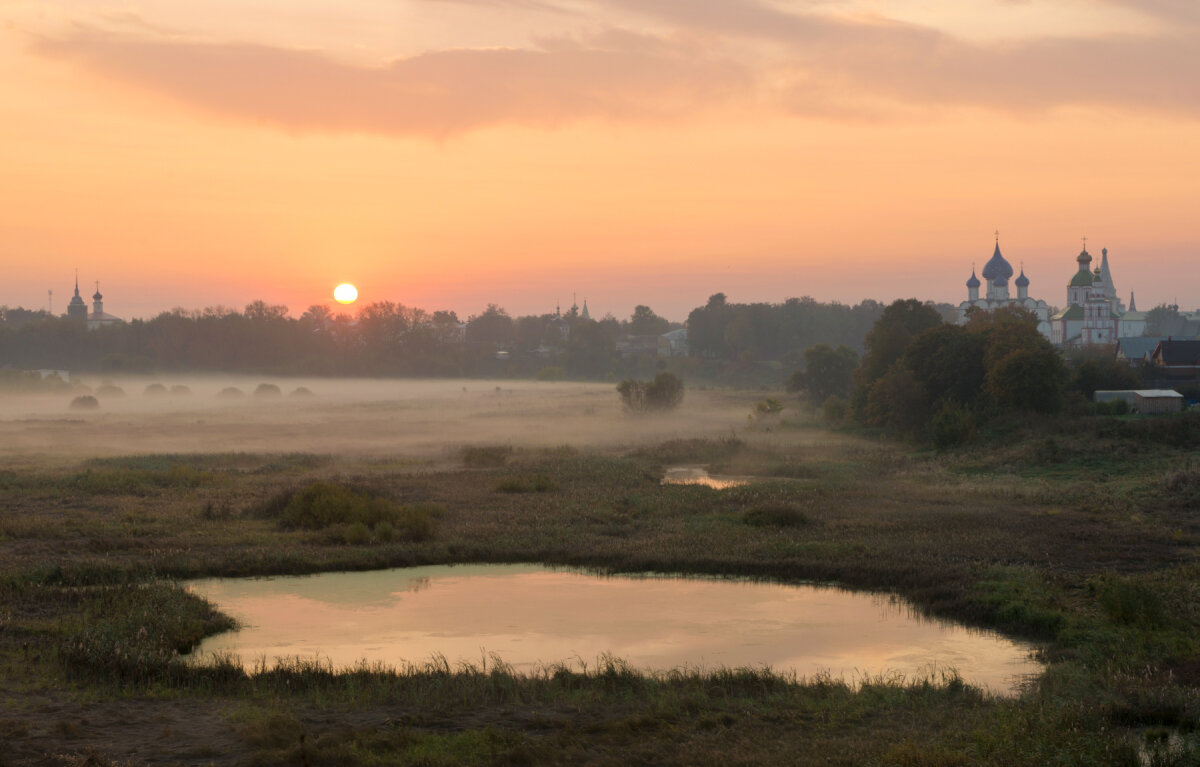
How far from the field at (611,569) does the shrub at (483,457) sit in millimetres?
182

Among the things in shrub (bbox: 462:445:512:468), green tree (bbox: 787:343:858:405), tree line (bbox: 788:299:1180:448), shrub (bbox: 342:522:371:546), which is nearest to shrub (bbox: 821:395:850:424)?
tree line (bbox: 788:299:1180:448)

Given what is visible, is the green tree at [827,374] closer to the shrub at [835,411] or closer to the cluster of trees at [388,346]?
the shrub at [835,411]

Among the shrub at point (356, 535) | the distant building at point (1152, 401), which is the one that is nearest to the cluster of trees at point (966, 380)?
the distant building at point (1152, 401)

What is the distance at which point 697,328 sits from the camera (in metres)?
176

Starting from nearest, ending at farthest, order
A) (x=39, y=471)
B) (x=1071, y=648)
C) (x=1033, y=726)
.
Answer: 1. (x=1033, y=726)
2. (x=1071, y=648)
3. (x=39, y=471)

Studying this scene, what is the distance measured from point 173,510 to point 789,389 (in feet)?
232

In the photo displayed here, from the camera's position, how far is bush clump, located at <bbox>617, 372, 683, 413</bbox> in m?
82.2

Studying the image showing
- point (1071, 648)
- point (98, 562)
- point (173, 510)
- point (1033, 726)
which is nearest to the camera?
point (1033, 726)

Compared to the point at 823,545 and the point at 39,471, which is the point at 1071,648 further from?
the point at 39,471

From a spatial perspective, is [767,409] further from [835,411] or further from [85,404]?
[85,404]

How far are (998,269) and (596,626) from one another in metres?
147

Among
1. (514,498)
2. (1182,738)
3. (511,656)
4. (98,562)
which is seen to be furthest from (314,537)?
(1182,738)

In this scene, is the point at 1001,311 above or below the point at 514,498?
above

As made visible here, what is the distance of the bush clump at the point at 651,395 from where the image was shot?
82250 mm
